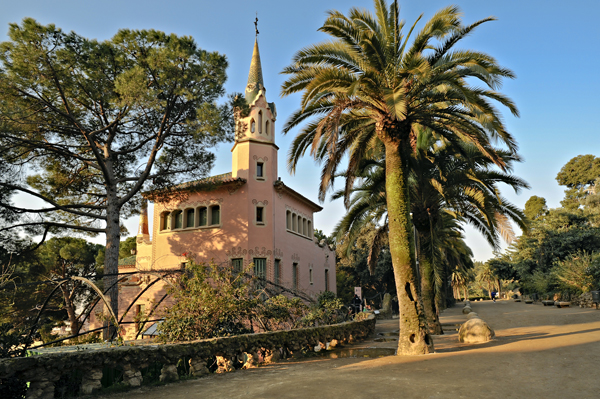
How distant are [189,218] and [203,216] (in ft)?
3.21

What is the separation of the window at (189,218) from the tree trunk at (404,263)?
609 inches

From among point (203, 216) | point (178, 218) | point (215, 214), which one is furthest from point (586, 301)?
point (178, 218)

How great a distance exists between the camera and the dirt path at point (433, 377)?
6445 millimetres

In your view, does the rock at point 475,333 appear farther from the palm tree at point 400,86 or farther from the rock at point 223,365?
the rock at point 223,365

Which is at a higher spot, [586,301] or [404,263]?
[404,263]

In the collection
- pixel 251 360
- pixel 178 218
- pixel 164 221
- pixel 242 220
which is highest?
pixel 178 218

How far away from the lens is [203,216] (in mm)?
24062

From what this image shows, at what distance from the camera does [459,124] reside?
39.1 feet

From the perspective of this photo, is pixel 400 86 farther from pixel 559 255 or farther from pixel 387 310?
pixel 559 255

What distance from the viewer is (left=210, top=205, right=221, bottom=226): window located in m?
23.5

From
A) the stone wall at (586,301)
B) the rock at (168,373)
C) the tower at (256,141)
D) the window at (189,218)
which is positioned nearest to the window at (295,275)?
the tower at (256,141)

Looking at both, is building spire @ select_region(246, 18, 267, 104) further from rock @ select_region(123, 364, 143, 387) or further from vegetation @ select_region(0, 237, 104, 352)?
rock @ select_region(123, 364, 143, 387)

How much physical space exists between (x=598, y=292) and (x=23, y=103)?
28.9 m

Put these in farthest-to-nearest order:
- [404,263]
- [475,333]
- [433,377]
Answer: [475,333], [404,263], [433,377]
